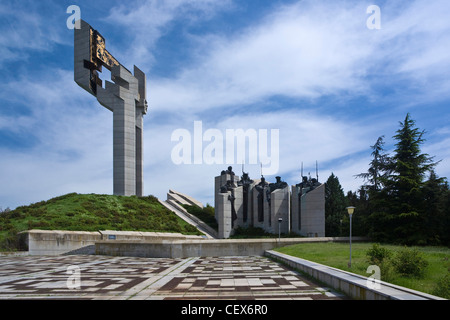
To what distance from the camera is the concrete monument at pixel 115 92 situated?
35531 mm

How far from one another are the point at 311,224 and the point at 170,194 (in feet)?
88.8

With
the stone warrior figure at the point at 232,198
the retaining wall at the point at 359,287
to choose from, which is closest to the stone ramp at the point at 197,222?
the stone warrior figure at the point at 232,198

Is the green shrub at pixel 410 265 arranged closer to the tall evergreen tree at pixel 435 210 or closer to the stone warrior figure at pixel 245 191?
the tall evergreen tree at pixel 435 210

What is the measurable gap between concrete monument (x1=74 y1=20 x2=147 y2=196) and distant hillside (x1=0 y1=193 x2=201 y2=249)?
9.74 ft

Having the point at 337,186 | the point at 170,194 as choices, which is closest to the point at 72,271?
the point at 337,186

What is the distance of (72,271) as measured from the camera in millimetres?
12445

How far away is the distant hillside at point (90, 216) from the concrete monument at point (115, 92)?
2968 millimetres

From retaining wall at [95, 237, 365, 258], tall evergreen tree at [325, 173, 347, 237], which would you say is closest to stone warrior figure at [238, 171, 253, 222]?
tall evergreen tree at [325, 173, 347, 237]

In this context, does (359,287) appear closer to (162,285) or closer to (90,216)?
(162,285)

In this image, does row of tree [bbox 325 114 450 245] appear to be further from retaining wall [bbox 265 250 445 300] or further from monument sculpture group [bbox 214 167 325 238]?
retaining wall [bbox 265 250 445 300]

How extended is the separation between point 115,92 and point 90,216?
50.5 ft

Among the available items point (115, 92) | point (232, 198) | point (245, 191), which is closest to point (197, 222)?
point (232, 198)
